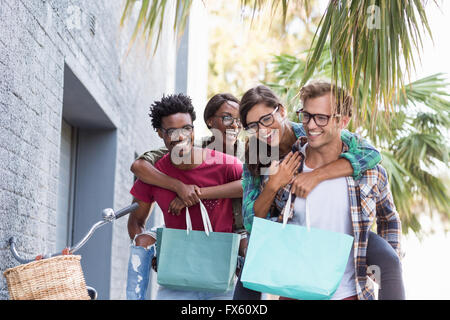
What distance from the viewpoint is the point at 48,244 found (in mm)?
4438

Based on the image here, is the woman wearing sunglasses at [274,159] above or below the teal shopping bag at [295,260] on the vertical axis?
above

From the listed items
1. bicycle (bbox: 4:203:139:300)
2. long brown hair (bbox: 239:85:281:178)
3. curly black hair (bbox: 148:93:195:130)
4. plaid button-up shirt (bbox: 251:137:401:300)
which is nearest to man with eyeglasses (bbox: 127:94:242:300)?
curly black hair (bbox: 148:93:195:130)

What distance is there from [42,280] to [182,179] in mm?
1087

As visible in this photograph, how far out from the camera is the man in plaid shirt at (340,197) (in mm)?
2490

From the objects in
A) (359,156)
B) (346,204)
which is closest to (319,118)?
(359,156)

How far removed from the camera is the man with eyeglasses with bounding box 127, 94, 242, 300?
3.20 meters

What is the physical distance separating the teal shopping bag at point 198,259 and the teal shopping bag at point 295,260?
513 millimetres

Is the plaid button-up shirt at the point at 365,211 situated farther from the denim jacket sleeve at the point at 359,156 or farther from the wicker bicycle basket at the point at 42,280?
the wicker bicycle basket at the point at 42,280

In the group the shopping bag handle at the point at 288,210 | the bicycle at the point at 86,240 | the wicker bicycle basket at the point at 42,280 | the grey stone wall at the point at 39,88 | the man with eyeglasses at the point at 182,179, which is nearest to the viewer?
the wicker bicycle basket at the point at 42,280

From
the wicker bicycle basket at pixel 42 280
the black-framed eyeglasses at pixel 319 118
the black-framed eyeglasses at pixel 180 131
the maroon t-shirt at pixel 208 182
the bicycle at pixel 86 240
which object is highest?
the black-framed eyeglasses at pixel 180 131

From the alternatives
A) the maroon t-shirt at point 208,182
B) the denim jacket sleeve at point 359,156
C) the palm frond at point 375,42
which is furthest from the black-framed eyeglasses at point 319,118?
the maroon t-shirt at point 208,182

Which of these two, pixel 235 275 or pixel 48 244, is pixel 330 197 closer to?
pixel 235 275

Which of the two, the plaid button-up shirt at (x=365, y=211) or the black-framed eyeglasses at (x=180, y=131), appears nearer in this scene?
the plaid button-up shirt at (x=365, y=211)
